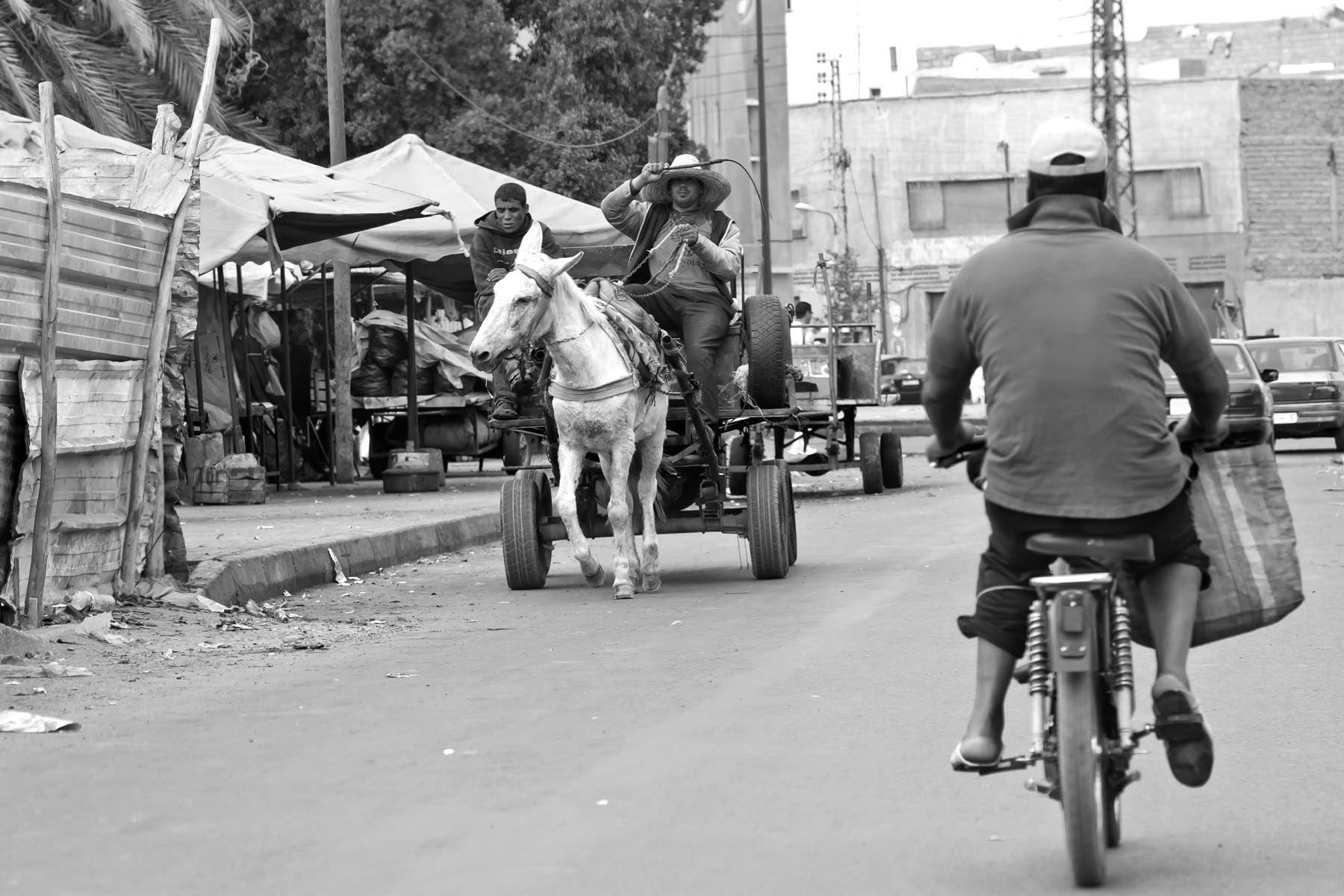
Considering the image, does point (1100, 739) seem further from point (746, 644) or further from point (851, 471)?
point (851, 471)

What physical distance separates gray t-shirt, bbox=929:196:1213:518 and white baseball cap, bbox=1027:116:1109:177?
0.14 meters

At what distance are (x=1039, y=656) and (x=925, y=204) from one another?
68.0 meters

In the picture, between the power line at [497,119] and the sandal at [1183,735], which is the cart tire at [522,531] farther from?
the power line at [497,119]

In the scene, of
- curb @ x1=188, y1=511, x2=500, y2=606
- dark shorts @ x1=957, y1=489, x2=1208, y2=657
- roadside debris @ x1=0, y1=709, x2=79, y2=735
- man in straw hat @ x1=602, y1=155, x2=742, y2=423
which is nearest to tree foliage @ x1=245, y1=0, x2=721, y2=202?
curb @ x1=188, y1=511, x2=500, y2=606

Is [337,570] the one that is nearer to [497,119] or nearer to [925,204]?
[497,119]

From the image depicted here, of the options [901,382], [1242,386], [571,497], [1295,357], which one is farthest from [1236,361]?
[901,382]

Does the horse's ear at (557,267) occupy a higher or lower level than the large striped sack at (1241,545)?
higher

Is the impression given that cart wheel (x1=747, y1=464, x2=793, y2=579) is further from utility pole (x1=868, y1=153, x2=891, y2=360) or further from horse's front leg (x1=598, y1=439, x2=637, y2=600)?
utility pole (x1=868, y1=153, x2=891, y2=360)

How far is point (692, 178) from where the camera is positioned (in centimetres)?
1216

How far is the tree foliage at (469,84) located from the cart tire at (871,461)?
1271 centimetres

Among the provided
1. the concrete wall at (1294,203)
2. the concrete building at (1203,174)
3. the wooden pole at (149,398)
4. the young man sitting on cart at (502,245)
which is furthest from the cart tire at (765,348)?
the concrete wall at (1294,203)

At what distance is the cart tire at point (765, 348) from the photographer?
12.6 meters

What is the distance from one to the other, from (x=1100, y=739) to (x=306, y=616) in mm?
7016

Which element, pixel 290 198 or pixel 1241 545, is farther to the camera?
pixel 290 198
